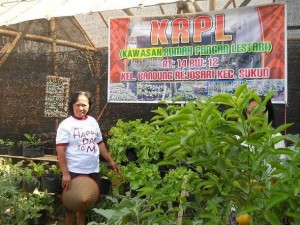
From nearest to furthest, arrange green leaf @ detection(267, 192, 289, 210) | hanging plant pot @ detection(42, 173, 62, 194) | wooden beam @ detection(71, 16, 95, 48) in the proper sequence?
green leaf @ detection(267, 192, 289, 210)
hanging plant pot @ detection(42, 173, 62, 194)
wooden beam @ detection(71, 16, 95, 48)

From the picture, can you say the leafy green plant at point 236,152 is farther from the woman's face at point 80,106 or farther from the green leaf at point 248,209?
the woman's face at point 80,106

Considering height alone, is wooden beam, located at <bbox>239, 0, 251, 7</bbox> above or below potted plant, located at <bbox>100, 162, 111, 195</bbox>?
above

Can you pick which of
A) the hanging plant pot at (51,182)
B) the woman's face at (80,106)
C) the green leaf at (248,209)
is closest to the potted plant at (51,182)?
the hanging plant pot at (51,182)

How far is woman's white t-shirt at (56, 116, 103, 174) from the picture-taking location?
3.76m

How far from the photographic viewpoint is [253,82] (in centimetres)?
377

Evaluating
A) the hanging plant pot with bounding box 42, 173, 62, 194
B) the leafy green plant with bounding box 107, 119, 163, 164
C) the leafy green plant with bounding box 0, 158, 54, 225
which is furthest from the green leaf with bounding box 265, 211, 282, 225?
the hanging plant pot with bounding box 42, 173, 62, 194

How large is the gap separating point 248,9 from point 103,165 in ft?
6.86

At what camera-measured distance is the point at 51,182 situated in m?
4.59

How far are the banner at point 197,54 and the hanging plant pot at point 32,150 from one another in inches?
56.4

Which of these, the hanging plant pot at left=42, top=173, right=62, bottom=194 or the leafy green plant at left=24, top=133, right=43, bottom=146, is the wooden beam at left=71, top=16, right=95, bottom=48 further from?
the hanging plant pot at left=42, top=173, right=62, bottom=194

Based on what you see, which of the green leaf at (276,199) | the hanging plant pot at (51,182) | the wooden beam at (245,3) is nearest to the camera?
the green leaf at (276,199)

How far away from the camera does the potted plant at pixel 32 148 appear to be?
209 inches

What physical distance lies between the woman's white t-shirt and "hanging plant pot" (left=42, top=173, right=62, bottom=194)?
0.82 meters

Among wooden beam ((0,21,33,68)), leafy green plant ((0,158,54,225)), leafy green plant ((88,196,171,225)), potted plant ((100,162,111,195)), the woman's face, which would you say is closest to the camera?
leafy green plant ((88,196,171,225))
